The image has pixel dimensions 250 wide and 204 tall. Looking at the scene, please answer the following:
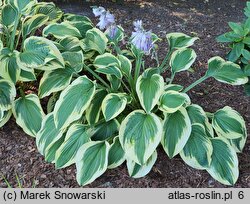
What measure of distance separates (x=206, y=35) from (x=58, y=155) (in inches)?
74.5

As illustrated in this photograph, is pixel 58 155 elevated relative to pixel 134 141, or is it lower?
lower

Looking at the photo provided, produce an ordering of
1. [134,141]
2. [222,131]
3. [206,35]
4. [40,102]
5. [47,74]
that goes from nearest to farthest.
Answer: [134,141] → [222,131] → [47,74] → [40,102] → [206,35]

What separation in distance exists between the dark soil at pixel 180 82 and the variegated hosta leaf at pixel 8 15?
2.48 ft

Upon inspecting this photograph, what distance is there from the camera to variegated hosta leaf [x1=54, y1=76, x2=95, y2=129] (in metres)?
2.57

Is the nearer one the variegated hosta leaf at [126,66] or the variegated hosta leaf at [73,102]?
the variegated hosta leaf at [73,102]

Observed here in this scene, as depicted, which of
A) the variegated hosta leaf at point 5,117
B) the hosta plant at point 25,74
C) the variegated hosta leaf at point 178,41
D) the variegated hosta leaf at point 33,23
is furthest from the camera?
the variegated hosta leaf at point 33,23

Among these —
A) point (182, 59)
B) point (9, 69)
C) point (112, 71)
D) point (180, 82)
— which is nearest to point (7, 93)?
point (9, 69)

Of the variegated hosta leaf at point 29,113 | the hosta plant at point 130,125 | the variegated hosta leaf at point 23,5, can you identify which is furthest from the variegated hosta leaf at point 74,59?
the variegated hosta leaf at point 23,5

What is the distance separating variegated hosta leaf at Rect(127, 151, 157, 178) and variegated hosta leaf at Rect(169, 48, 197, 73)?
0.69m

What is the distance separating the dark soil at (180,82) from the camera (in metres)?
2.58

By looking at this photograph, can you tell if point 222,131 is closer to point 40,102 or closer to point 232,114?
point 232,114

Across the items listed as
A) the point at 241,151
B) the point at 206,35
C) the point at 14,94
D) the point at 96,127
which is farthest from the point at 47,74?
the point at 206,35

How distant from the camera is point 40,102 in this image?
3.08m

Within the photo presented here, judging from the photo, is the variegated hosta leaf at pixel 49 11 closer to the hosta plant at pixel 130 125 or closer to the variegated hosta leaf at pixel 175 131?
the hosta plant at pixel 130 125
